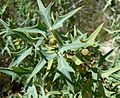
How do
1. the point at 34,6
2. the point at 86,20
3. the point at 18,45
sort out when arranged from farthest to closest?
1. the point at 86,20
2. the point at 34,6
3. the point at 18,45

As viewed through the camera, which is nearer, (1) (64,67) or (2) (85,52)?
(1) (64,67)

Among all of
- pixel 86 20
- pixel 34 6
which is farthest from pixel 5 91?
pixel 86 20

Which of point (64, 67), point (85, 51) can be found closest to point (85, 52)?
point (85, 51)

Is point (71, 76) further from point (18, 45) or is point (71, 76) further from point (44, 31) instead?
point (18, 45)

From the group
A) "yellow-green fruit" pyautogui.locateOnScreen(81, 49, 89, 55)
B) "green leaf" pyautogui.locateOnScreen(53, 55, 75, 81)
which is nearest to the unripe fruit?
"yellow-green fruit" pyautogui.locateOnScreen(81, 49, 89, 55)

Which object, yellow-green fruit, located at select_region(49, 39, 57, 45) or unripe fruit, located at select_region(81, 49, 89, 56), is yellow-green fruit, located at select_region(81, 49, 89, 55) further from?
yellow-green fruit, located at select_region(49, 39, 57, 45)

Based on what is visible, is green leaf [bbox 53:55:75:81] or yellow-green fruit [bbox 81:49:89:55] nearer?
green leaf [bbox 53:55:75:81]

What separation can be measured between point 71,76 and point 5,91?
4.00m

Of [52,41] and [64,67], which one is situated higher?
[52,41]

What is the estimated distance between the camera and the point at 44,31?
62.7 inches

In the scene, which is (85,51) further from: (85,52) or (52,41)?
(52,41)

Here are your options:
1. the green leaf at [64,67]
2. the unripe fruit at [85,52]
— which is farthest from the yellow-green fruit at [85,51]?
the green leaf at [64,67]

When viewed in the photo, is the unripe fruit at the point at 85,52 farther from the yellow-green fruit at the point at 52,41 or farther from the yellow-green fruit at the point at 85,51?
the yellow-green fruit at the point at 52,41

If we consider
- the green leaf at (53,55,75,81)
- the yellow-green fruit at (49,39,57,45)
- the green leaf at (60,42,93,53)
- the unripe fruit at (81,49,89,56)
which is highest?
the yellow-green fruit at (49,39,57,45)
